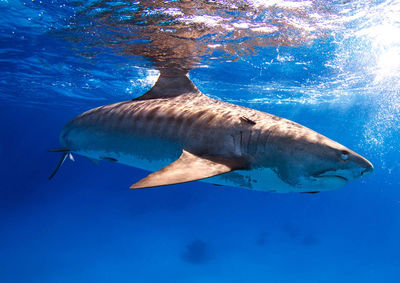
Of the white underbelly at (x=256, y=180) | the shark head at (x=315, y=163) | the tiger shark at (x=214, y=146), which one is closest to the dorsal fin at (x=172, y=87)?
the tiger shark at (x=214, y=146)

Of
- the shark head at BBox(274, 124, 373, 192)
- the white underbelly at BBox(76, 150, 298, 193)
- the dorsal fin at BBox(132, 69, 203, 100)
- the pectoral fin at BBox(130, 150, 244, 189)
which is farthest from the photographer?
the dorsal fin at BBox(132, 69, 203, 100)

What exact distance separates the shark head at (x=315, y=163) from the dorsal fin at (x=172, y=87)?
8.72 ft

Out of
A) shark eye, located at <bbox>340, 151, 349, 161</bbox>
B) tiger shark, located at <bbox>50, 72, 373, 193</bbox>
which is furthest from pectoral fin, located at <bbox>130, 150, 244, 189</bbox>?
shark eye, located at <bbox>340, 151, 349, 161</bbox>

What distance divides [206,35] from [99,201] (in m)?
35.3

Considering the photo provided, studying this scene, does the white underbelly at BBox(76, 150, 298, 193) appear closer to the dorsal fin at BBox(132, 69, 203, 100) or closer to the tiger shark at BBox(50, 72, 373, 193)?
the tiger shark at BBox(50, 72, 373, 193)

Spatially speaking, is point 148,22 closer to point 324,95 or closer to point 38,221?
point 324,95

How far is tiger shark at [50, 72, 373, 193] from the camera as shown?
7.73 ft

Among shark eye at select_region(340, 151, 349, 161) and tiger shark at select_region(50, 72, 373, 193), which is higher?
shark eye at select_region(340, 151, 349, 161)

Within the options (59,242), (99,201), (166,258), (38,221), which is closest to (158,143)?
(166,258)

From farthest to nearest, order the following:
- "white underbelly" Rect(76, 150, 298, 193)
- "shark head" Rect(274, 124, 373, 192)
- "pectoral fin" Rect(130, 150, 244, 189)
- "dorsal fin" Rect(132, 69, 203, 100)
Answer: "dorsal fin" Rect(132, 69, 203, 100) < "white underbelly" Rect(76, 150, 298, 193) < "shark head" Rect(274, 124, 373, 192) < "pectoral fin" Rect(130, 150, 244, 189)

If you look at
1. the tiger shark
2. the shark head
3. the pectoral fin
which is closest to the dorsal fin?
the tiger shark

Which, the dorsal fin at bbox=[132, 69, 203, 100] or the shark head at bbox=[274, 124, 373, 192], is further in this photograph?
the dorsal fin at bbox=[132, 69, 203, 100]

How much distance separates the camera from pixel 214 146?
3.02m

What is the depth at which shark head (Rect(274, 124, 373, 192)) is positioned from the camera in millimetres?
2309
